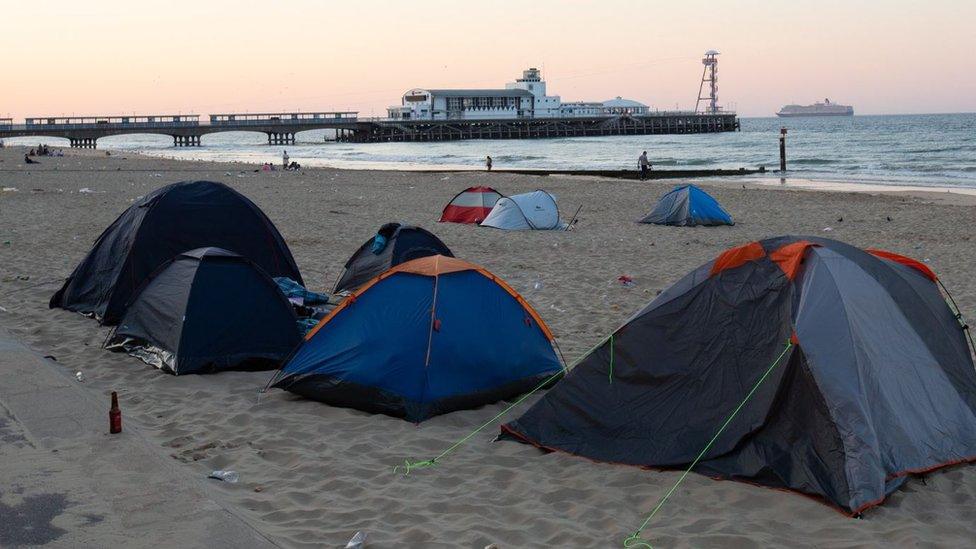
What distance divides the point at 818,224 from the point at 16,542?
18645 millimetres

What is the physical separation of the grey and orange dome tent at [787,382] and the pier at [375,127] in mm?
90757

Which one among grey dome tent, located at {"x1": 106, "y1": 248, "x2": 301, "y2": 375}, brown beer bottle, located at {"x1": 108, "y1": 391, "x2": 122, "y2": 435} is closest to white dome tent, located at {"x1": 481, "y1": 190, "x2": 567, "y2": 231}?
grey dome tent, located at {"x1": 106, "y1": 248, "x2": 301, "y2": 375}

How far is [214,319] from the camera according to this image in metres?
8.30

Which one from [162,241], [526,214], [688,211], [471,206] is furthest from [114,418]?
[688,211]

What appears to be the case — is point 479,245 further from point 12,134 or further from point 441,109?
point 441,109

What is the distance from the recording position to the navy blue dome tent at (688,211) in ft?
63.6

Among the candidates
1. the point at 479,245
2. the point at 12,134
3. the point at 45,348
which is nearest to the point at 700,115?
the point at 12,134

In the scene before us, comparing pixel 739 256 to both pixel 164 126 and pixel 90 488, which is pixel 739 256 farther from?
pixel 164 126

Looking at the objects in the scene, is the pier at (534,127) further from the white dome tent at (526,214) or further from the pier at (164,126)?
the white dome tent at (526,214)

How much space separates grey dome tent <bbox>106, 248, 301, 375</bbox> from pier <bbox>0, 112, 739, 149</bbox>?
87232mm

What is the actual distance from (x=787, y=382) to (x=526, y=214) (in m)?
13.0

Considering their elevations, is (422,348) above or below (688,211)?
below

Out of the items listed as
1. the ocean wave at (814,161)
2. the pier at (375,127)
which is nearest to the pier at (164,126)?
the pier at (375,127)

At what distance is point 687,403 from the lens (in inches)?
239
